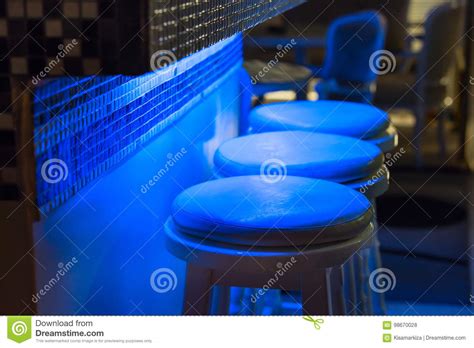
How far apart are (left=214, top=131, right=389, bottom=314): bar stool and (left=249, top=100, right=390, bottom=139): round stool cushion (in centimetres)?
15

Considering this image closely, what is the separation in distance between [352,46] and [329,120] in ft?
1.63

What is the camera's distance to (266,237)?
4.54ft

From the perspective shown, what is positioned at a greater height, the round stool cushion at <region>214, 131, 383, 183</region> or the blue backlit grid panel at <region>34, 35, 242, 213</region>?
the blue backlit grid panel at <region>34, 35, 242, 213</region>

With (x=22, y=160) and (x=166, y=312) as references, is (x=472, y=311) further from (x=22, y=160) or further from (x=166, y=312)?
(x=22, y=160)

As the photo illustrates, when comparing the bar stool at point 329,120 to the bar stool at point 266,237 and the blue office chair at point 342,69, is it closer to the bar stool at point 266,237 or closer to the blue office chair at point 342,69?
the blue office chair at point 342,69

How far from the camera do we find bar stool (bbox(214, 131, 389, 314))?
1740 millimetres

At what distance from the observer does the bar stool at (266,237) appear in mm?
1389

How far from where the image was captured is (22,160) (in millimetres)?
1311

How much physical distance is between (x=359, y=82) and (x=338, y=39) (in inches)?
5.8

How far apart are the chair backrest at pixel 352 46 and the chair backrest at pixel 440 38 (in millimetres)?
419

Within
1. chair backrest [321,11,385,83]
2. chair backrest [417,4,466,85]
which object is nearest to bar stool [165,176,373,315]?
chair backrest [321,11,385,83]

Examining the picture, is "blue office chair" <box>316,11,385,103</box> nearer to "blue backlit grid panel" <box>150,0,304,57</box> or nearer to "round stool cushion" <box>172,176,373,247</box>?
"blue backlit grid panel" <box>150,0,304,57</box>
